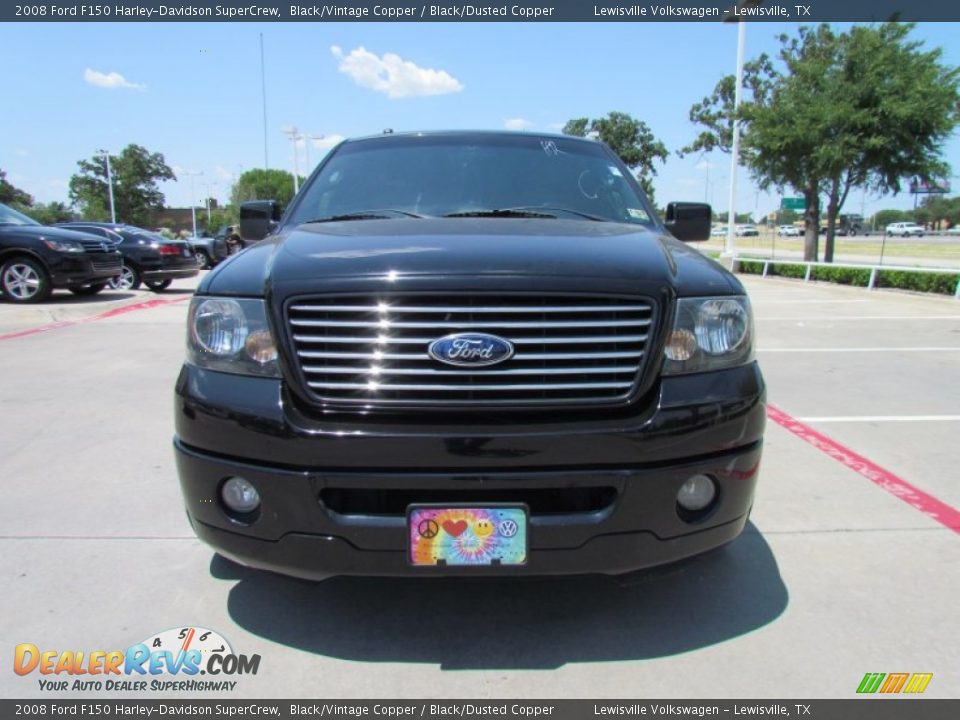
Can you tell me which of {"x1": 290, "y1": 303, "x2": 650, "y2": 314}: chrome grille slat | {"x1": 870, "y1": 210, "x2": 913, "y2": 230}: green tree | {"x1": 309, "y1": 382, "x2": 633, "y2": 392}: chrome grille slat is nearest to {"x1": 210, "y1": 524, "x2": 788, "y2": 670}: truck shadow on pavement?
{"x1": 309, "y1": 382, "x2": 633, "y2": 392}: chrome grille slat

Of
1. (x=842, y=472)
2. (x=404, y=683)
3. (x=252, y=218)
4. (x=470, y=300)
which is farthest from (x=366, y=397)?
(x=842, y=472)

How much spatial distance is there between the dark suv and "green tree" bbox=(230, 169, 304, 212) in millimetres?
82924

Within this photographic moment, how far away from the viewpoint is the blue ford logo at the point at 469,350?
A: 2115 millimetres

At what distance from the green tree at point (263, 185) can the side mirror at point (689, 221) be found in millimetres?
81673

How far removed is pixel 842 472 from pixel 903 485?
314 millimetres

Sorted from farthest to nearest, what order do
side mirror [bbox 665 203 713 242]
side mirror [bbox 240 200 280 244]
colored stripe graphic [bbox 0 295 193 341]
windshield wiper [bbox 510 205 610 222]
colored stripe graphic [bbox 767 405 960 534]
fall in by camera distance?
1. colored stripe graphic [bbox 0 295 193 341]
2. side mirror [bbox 665 203 713 242]
3. side mirror [bbox 240 200 280 244]
4. colored stripe graphic [bbox 767 405 960 534]
5. windshield wiper [bbox 510 205 610 222]

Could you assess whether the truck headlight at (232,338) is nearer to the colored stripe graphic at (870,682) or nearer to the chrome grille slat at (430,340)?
the chrome grille slat at (430,340)

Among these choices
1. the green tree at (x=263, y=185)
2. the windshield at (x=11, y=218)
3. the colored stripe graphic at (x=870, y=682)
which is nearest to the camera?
the colored stripe graphic at (x=870, y=682)

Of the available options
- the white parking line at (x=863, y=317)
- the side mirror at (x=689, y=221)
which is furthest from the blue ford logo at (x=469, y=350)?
the white parking line at (x=863, y=317)

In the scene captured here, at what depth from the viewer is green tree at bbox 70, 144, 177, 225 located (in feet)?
281

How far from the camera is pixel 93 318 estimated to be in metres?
10.8

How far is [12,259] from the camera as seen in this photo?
11273mm

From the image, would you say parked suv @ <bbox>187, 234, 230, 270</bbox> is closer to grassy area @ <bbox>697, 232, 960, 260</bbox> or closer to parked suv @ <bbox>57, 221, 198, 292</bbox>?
parked suv @ <bbox>57, 221, 198, 292</bbox>
